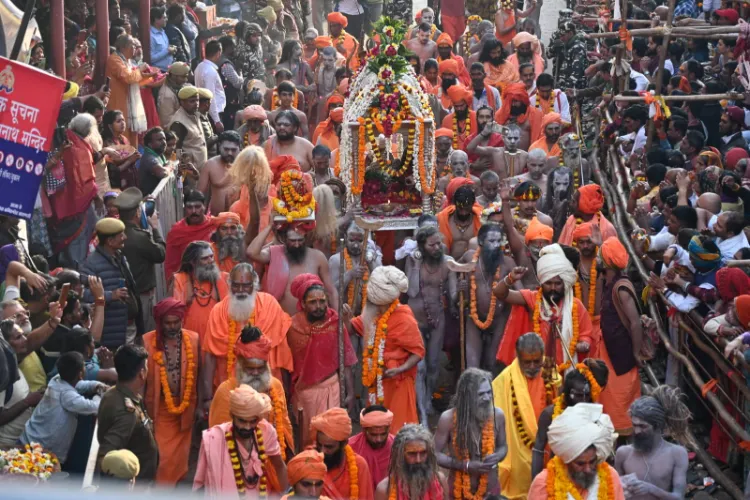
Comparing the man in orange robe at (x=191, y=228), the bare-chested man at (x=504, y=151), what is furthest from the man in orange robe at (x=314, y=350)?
the bare-chested man at (x=504, y=151)

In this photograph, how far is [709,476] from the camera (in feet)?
30.1

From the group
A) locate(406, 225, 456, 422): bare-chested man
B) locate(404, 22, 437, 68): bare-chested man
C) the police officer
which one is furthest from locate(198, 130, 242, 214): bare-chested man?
locate(404, 22, 437, 68): bare-chested man

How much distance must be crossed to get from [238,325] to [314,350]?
542 mm

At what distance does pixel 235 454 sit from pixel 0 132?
221cm

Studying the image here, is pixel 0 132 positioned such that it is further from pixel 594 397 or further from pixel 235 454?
pixel 594 397

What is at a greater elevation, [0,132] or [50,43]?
[50,43]

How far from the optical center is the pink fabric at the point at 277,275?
10.4m

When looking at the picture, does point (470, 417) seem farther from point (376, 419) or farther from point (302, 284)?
point (302, 284)

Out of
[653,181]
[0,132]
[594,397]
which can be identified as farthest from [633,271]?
[0,132]

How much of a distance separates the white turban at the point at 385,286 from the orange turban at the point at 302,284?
361mm

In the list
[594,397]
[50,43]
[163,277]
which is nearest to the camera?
[594,397]

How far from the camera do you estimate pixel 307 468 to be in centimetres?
711

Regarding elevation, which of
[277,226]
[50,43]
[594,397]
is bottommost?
[594,397]

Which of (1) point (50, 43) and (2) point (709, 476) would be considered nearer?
(2) point (709, 476)
